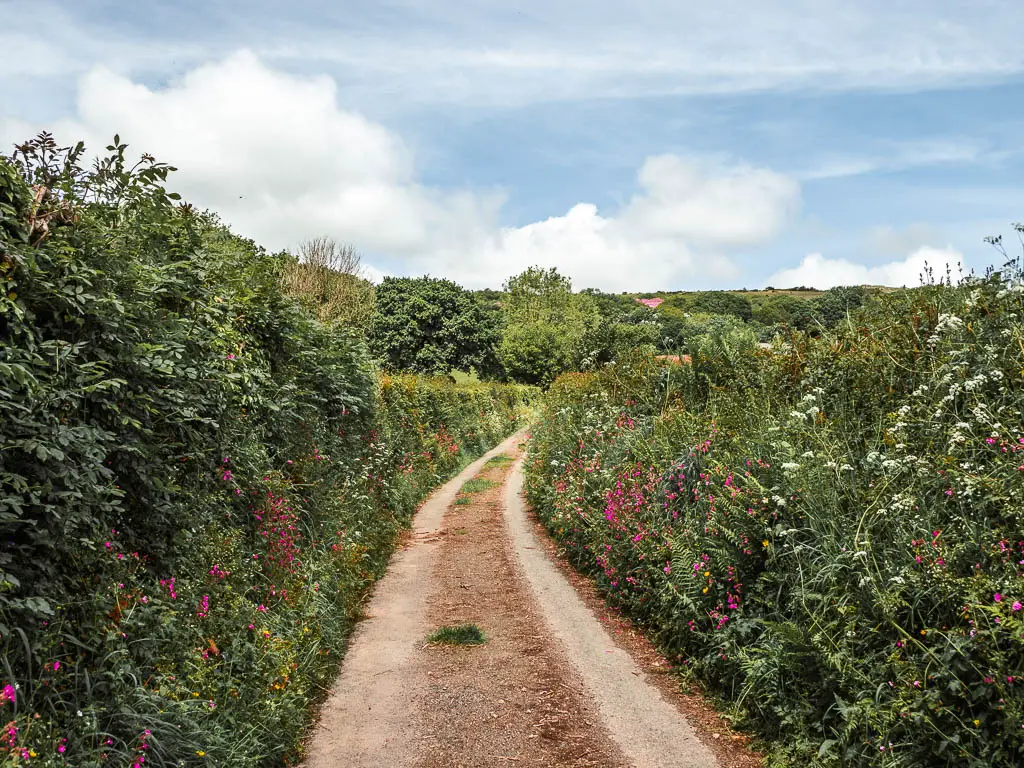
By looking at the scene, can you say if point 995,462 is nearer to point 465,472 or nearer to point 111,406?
point 111,406

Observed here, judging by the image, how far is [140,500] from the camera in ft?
15.1

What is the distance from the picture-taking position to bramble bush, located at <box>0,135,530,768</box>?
11.3ft

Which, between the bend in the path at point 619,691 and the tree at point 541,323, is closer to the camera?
the bend in the path at point 619,691

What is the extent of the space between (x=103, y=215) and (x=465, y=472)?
2080 centimetres

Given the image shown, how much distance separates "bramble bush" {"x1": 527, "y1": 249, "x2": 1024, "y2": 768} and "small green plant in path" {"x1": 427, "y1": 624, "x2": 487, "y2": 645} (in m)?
2.02

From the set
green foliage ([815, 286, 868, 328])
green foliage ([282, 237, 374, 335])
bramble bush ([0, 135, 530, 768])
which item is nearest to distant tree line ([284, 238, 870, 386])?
green foliage ([282, 237, 374, 335])

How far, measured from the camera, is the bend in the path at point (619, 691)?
5.67 m

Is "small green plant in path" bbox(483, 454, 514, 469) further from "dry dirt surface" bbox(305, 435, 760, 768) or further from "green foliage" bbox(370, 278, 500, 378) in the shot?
"green foliage" bbox(370, 278, 500, 378)

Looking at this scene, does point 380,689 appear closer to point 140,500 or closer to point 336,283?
point 140,500

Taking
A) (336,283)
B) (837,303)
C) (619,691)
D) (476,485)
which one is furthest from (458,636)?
(336,283)

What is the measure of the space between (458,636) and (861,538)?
190 inches

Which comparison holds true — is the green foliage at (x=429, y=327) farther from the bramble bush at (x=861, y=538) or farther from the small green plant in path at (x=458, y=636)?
the bramble bush at (x=861, y=538)

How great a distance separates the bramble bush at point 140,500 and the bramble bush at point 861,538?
12.4 ft

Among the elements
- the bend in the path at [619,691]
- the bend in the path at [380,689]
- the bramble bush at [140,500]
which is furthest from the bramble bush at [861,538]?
the bramble bush at [140,500]
